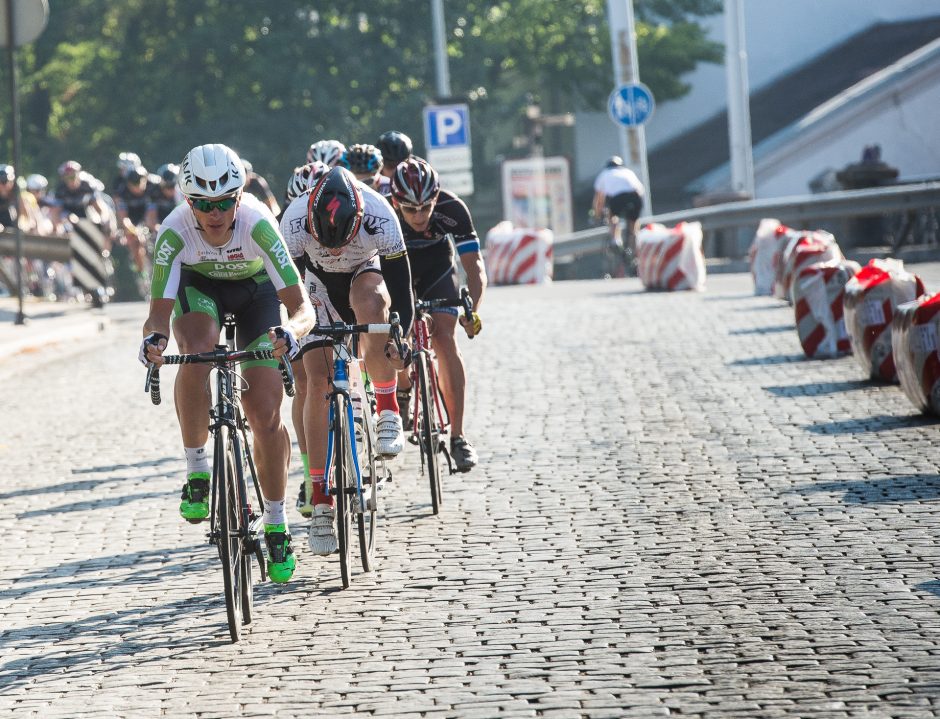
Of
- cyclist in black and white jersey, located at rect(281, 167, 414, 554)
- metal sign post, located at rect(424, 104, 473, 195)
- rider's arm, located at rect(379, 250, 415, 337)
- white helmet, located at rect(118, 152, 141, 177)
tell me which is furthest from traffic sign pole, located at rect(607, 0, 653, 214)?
cyclist in black and white jersey, located at rect(281, 167, 414, 554)

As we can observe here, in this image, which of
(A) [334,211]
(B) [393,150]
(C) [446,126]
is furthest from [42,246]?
(A) [334,211]

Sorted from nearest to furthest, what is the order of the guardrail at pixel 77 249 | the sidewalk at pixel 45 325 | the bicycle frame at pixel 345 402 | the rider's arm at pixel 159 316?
the rider's arm at pixel 159 316 < the bicycle frame at pixel 345 402 < the sidewalk at pixel 45 325 < the guardrail at pixel 77 249

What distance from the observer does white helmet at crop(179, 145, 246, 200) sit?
695cm

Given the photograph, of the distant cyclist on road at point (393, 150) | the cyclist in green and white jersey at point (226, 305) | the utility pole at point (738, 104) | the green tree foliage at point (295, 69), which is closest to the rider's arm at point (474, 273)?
the distant cyclist on road at point (393, 150)

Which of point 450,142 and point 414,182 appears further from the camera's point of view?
point 450,142

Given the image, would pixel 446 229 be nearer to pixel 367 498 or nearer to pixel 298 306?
pixel 367 498

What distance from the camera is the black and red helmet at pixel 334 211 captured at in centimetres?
793

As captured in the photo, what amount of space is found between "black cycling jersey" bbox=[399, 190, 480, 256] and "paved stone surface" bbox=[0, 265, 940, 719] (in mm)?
1288

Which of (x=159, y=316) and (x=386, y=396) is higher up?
(x=159, y=316)

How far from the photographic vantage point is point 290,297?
7.32 meters

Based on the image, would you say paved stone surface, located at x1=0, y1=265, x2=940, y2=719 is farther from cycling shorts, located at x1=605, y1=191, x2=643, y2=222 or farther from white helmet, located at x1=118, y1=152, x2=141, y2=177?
cycling shorts, located at x1=605, y1=191, x2=643, y2=222

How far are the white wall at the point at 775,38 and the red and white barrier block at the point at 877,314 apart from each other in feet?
131

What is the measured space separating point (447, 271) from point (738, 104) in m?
26.0

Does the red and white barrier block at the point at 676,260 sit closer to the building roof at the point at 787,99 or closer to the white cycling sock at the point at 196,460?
the white cycling sock at the point at 196,460
